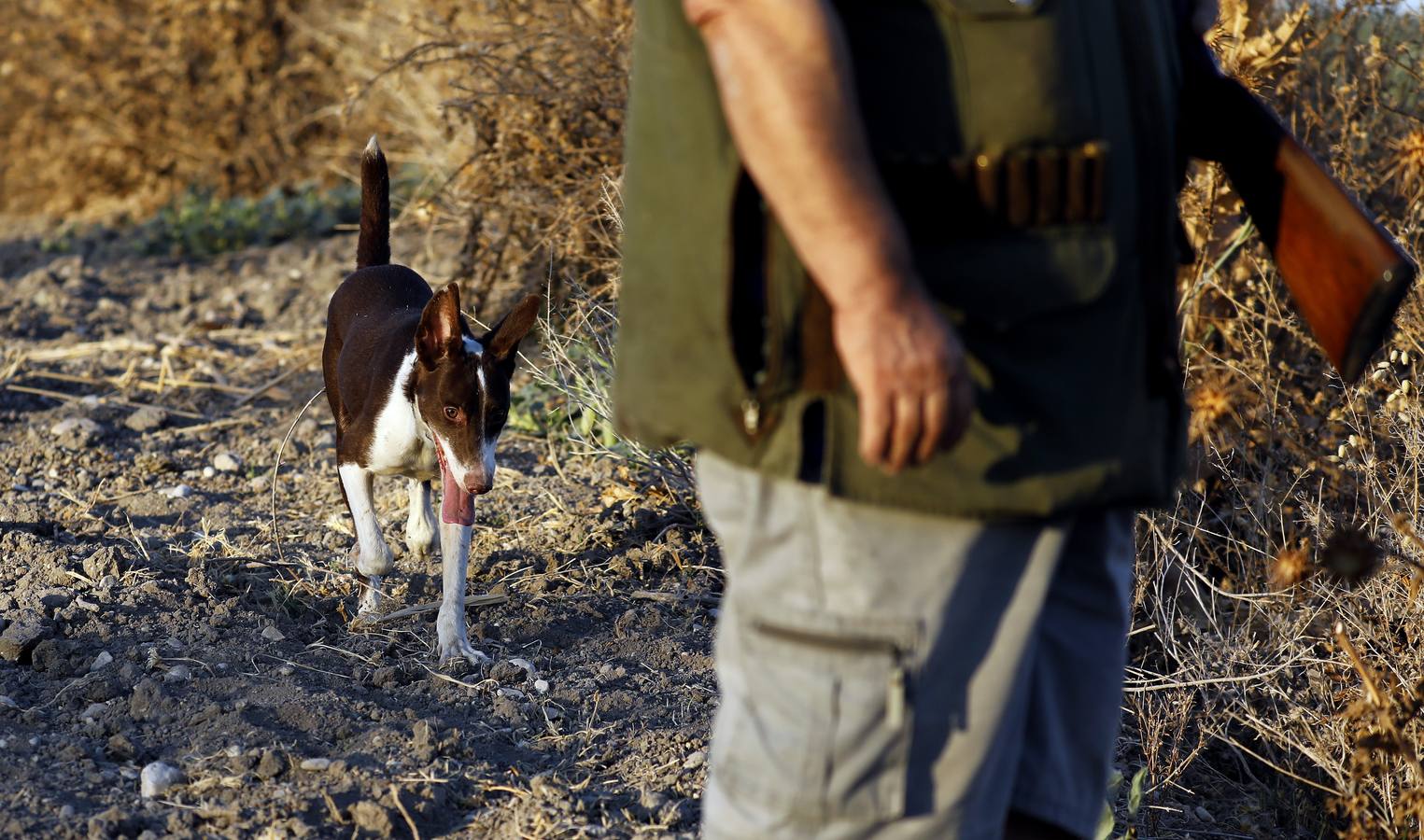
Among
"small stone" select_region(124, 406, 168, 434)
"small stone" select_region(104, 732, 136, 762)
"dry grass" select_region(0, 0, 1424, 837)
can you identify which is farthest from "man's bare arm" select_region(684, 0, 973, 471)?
"small stone" select_region(124, 406, 168, 434)

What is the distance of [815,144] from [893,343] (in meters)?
0.22

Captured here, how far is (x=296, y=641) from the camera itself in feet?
13.3

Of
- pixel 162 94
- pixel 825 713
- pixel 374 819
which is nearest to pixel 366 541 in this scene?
pixel 374 819

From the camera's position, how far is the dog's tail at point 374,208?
4727 millimetres

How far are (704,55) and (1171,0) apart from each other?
31.6 inches

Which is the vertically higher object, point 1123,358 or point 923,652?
point 1123,358

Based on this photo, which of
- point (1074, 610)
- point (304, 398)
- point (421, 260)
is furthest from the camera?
point (421, 260)

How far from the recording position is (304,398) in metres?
6.74

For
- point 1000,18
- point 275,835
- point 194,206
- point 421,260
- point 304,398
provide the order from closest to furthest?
1. point 1000,18
2. point 275,835
3. point 304,398
4. point 421,260
5. point 194,206

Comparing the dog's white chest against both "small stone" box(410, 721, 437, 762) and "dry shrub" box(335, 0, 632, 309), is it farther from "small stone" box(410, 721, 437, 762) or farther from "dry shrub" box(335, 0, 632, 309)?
"dry shrub" box(335, 0, 632, 309)

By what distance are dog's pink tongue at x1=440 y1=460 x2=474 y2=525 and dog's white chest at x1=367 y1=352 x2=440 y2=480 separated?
0.20m

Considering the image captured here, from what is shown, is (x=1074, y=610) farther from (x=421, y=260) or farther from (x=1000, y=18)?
(x=421, y=260)

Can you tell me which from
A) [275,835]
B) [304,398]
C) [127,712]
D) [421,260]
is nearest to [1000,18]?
[275,835]

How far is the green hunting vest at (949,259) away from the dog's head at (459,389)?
2412 mm
